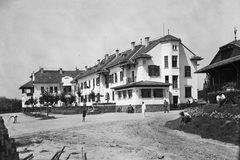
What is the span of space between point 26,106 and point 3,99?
12724 mm

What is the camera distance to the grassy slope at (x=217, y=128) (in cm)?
1463

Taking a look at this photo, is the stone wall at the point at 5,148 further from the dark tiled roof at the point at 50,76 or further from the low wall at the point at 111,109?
the dark tiled roof at the point at 50,76

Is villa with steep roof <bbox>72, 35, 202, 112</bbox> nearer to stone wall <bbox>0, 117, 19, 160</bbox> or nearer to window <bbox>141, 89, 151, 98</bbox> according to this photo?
window <bbox>141, 89, 151, 98</bbox>

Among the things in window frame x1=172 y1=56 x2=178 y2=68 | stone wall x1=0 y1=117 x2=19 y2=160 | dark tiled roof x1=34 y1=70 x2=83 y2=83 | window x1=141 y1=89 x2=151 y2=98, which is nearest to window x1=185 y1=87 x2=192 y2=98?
window frame x1=172 y1=56 x2=178 y2=68

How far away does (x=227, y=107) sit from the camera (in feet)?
60.7

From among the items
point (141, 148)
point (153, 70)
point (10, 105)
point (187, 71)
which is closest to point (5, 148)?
point (141, 148)

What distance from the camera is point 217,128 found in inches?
638

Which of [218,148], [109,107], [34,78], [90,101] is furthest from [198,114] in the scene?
[34,78]

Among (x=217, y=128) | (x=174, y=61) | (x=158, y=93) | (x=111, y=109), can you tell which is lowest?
(x=217, y=128)

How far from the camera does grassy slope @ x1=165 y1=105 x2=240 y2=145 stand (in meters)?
14.6

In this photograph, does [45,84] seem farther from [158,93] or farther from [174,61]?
[158,93]

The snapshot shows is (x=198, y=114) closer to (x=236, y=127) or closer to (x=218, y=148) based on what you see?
(x=236, y=127)

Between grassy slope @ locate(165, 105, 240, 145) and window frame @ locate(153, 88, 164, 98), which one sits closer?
grassy slope @ locate(165, 105, 240, 145)

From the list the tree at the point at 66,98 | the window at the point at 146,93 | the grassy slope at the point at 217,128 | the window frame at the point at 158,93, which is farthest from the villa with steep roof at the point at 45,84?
the grassy slope at the point at 217,128
